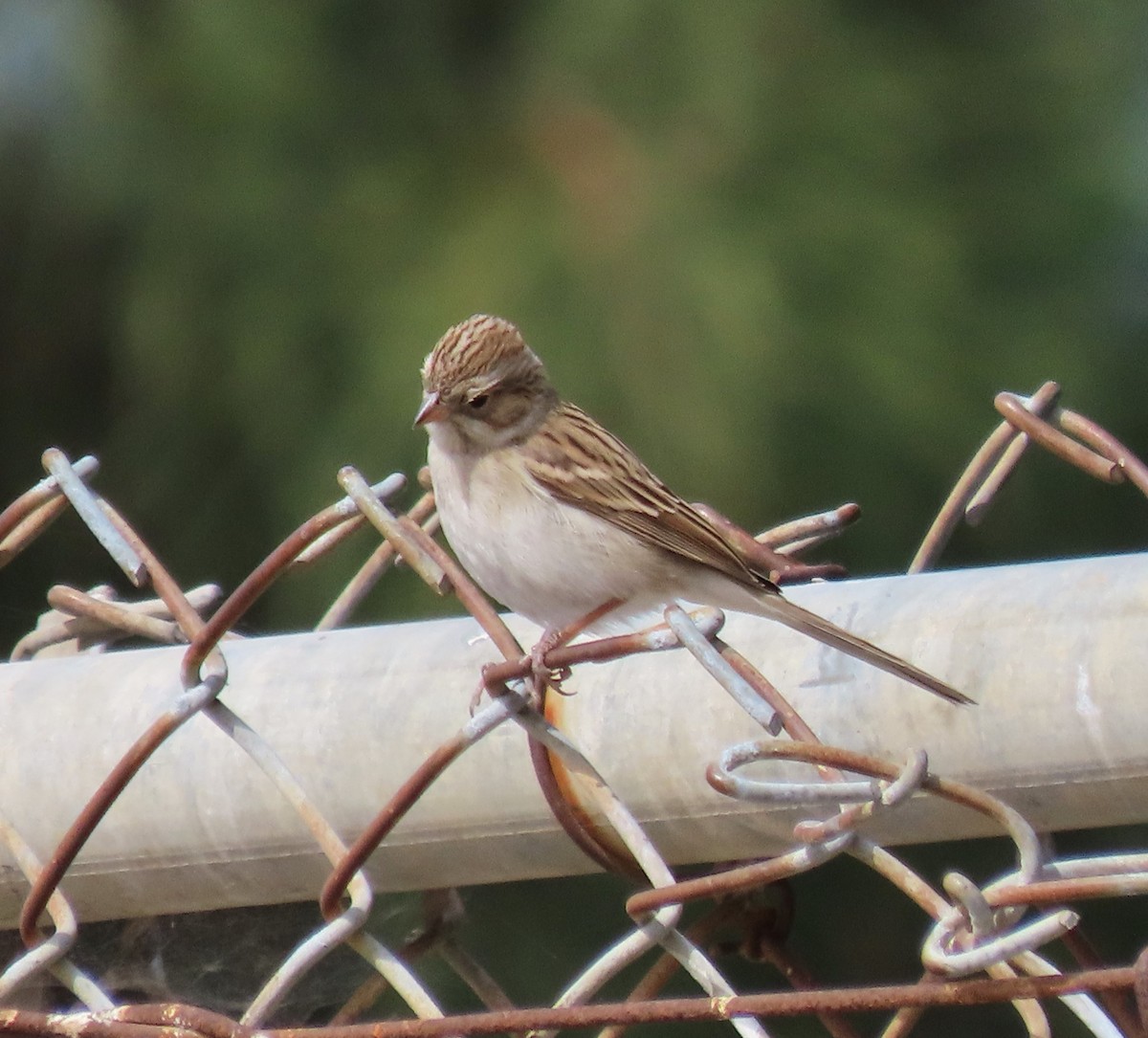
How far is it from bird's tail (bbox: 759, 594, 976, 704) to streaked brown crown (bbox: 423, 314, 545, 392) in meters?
1.08

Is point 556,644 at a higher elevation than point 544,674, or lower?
lower

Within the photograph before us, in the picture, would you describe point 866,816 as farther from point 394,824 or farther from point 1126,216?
point 1126,216

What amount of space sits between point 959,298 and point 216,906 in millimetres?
2619

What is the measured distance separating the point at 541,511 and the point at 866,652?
119 cm

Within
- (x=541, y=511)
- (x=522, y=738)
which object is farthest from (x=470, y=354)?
(x=522, y=738)

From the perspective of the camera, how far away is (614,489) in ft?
8.14

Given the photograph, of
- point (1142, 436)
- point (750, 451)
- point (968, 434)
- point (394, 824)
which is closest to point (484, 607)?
point (394, 824)

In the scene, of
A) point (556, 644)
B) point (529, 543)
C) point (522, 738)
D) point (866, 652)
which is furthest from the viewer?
point (529, 543)

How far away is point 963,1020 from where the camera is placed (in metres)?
3.62

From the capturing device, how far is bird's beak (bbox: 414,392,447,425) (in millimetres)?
2305

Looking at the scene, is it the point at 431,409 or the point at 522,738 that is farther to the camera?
the point at 431,409

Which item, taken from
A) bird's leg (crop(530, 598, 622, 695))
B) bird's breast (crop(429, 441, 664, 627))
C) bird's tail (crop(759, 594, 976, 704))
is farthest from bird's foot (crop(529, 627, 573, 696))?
bird's breast (crop(429, 441, 664, 627))

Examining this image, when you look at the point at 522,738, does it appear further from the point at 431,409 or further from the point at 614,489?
the point at 614,489

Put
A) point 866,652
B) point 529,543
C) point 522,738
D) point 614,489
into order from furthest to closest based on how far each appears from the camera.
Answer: point 614,489, point 529,543, point 522,738, point 866,652
